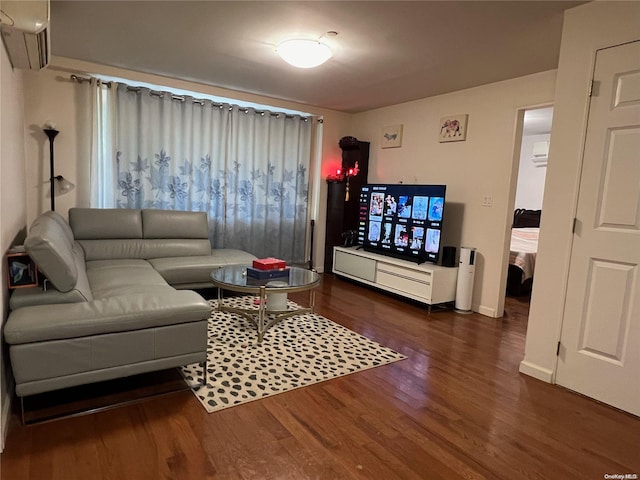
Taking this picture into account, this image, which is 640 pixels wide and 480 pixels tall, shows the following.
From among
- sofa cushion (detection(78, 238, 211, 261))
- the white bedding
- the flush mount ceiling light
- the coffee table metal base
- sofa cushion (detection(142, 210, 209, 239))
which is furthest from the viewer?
the white bedding

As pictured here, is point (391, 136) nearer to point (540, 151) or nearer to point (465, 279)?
point (465, 279)

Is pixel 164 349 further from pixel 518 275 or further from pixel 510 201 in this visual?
pixel 518 275

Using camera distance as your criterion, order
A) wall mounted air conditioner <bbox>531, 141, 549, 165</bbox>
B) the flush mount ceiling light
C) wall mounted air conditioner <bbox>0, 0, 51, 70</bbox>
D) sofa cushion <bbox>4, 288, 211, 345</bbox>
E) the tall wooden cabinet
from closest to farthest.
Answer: sofa cushion <bbox>4, 288, 211, 345</bbox> → wall mounted air conditioner <bbox>0, 0, 51, 70</bbox> → the flush mount ceiling light → the tall wooden cabinet → wall mounted air conditioner <bbox>531, 141, 549, 165</bbox>

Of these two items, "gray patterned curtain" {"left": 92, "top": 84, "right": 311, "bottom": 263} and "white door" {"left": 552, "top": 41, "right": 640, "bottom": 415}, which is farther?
"gray patterned curtain" {"left": 92, "top": 84, "right": 311, "bottom": 263}

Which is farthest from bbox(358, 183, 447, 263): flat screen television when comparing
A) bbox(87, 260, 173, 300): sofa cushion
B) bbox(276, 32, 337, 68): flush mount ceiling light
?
bbox(87, 260, 173, 300): sofa cushion

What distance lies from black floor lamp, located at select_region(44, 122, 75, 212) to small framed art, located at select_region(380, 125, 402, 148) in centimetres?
375

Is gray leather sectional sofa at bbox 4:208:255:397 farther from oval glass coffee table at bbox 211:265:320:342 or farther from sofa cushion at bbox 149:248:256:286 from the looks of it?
sofa cushion at bbox 149:248:256:286

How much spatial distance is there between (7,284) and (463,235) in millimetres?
3984

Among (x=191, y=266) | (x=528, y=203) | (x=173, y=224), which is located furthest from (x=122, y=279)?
(x=528, y=203)

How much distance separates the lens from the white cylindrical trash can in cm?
409

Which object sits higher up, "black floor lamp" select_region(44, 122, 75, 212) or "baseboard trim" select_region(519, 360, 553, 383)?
"black floor lamp" select_region(44, 122, 75, 212)

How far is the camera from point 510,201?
3910mm

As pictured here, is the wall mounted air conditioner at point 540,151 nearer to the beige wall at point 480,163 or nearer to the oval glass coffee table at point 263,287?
the beige wall at point 480,163

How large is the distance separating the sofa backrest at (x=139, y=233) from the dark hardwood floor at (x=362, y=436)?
7.46 ft
